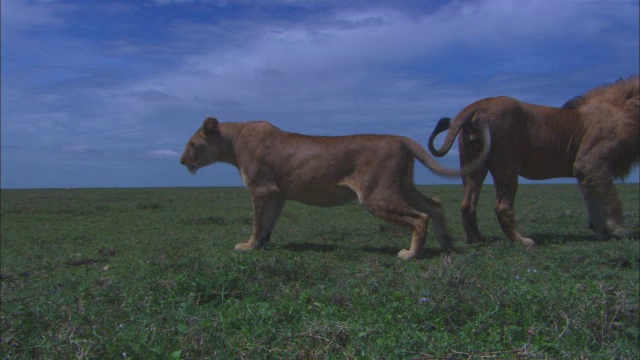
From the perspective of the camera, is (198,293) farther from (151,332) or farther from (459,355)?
(459,355)

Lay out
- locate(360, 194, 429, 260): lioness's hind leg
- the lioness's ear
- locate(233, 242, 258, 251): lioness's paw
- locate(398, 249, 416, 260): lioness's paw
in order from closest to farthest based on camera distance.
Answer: locate(398, 249, 416, 260): lioness's paw, locate(360, 194, 429, 260): lioness's hind leg, locate(233, 242, 258, 251): lioness's paw, the lioness's ear

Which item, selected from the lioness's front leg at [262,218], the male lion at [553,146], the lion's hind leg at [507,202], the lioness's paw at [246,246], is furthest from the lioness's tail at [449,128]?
the lioness's paw at [246,246]

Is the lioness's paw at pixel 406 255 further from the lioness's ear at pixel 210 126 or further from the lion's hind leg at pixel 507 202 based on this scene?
the lioness's ear at pixel 210 126

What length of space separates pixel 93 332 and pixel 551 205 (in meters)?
8.61

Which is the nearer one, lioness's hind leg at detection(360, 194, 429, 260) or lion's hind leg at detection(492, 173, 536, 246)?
lioness's hind leg at detection(360, 194, 429, 260)

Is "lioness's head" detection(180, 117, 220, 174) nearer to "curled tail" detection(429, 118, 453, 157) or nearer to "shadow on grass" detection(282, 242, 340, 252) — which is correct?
"shadow on grass" detection(282, 242, 340, 252)

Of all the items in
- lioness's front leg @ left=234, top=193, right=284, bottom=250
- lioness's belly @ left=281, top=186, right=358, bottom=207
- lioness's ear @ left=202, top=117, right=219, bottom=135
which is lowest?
lioness's front leg @ left=234, top=193, right=284, bottom=250

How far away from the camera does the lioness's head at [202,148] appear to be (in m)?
7.09

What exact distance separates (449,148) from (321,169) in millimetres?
1216

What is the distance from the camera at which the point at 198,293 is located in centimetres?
464

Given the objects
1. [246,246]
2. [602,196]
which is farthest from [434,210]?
[246,246]

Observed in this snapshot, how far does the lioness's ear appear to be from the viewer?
706 centimetres

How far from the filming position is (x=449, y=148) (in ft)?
20.0

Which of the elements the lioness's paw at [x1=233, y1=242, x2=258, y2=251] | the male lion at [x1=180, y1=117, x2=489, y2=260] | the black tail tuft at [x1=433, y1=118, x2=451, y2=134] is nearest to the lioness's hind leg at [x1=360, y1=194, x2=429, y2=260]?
the male lion at [x1=180, y1=117, x2=489, y2=260]
